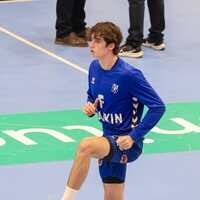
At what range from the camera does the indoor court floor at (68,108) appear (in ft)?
19.6

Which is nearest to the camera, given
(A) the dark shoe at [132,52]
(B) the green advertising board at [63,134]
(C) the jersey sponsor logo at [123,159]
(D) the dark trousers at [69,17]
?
(C) the jersey sponsor logo at [123,159]

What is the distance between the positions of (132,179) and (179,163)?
0.49m

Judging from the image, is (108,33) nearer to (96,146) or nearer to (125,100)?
(125,100)

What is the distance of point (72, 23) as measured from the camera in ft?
31.7

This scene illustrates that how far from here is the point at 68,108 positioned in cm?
753

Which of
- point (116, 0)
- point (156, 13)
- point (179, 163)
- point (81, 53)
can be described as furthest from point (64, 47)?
point (179, 163)

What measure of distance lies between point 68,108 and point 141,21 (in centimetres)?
185

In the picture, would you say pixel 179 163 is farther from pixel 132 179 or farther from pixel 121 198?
pixel 121 198

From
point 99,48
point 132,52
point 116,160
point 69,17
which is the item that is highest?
point 99,48

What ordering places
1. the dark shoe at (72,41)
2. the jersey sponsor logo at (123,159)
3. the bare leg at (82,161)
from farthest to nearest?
the dark shoe at (72,41) → the jersey sponsor logo at (123,159) → the bare leg at (82,161)

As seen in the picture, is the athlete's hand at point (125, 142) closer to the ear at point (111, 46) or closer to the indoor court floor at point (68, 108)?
the ear at point (111, 46)

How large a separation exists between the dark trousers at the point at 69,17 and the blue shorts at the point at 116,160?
4.58 meters

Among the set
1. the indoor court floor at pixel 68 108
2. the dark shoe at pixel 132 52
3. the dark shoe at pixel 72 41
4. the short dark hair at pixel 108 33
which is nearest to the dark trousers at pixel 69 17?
the dark shoe at pixel 72 41

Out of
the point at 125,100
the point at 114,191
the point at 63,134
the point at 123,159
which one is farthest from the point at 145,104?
the point at 63,134
